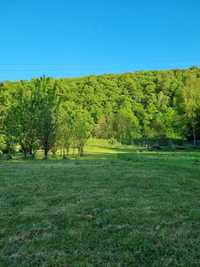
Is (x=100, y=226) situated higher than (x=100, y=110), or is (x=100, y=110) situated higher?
(x=100, y=110)

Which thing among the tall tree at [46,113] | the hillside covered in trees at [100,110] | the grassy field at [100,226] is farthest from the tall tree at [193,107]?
the grassy field at [100,226]

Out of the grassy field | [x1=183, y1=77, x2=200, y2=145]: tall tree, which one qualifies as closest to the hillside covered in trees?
[x1=183, y1=77, x2=200, y2=145]: tall tree

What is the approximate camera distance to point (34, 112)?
2342 cm

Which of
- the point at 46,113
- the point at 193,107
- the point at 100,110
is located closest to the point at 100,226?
the point at 46,113

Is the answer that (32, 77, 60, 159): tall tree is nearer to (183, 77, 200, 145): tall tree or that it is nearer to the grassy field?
the grassy field

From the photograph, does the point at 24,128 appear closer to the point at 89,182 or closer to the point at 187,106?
the point at 89,182

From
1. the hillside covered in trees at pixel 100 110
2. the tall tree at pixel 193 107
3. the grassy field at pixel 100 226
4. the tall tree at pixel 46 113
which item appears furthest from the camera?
the tall tree at pixel 193 107

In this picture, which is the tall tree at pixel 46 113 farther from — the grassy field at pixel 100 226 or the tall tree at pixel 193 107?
the tall tree at pixel 193 107

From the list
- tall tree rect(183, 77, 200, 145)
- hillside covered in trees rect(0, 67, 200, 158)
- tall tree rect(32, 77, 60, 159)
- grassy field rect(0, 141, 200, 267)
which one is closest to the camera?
grassy field rect(0, 141, 200, 267)

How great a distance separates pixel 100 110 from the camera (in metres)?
69.7

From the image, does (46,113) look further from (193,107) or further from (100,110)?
(100,110)

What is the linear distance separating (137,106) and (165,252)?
68.2 m

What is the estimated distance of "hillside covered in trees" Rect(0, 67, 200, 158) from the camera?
77.5 feet

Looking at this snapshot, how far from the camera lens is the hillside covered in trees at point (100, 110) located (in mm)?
23609
